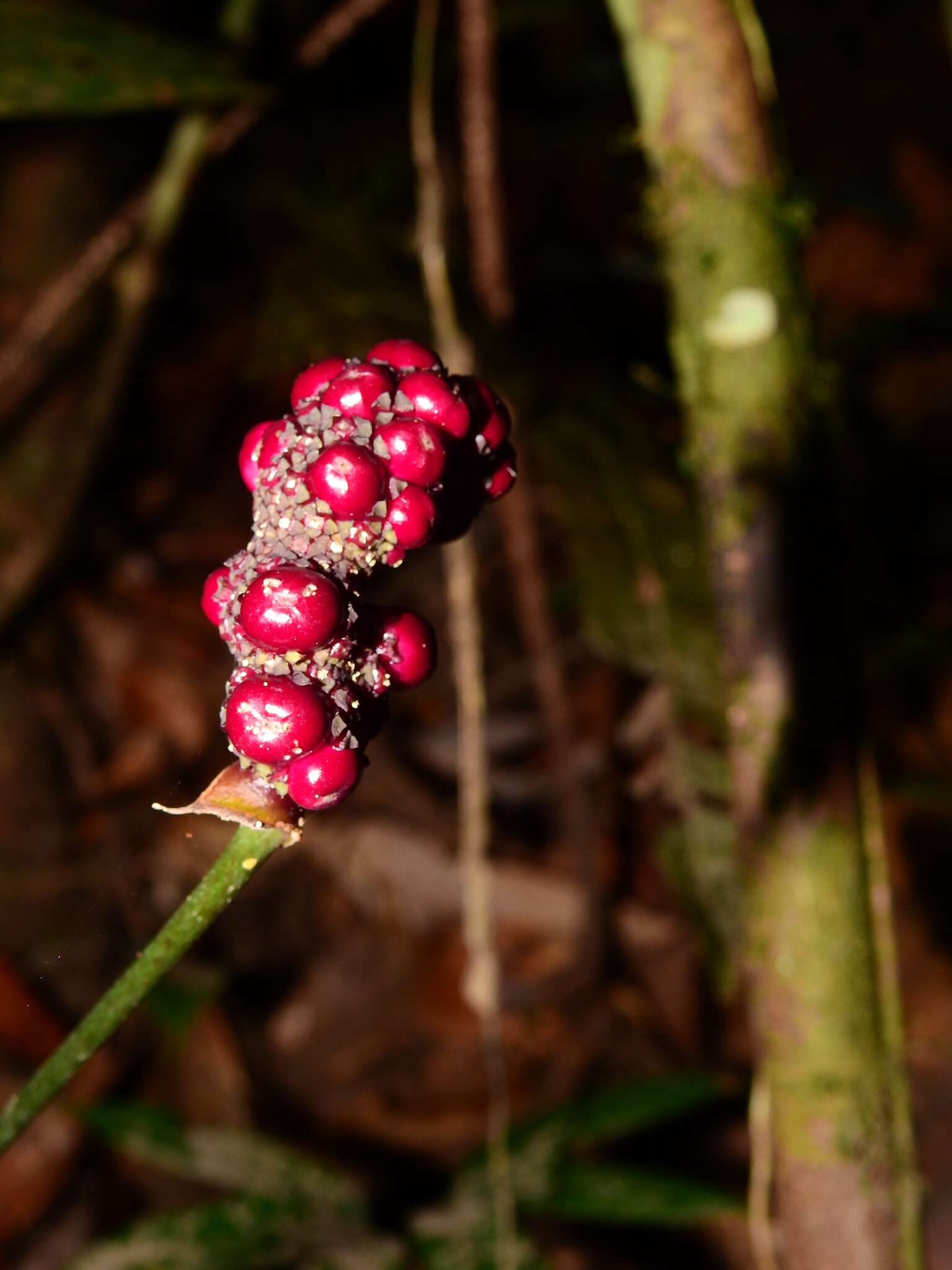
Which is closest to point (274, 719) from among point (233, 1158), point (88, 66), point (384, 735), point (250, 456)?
point (250, 456)

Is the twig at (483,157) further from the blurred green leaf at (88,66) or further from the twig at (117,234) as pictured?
the blurred green leaf at (88,66)

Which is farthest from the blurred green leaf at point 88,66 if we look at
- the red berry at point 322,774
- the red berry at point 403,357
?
the red berry at point 322,774

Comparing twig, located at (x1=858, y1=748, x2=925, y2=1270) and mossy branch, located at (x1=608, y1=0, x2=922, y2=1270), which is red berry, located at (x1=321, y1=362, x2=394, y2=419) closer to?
mossy branch, located at (x1=608, y1=0, x2=922, y2=1270)

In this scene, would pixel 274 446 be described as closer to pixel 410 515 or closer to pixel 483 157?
pixel 410 515

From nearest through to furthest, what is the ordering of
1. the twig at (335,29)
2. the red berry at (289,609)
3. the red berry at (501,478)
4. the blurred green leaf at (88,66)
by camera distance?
the red berry at (289,609)
the red berry at (501,478)
the blurred green leaf at (88,66)
the twig at (335,29)

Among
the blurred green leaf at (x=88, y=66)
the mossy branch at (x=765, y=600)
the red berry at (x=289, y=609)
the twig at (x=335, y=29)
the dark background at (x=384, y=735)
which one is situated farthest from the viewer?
the dark background at (x=384, y=735)
